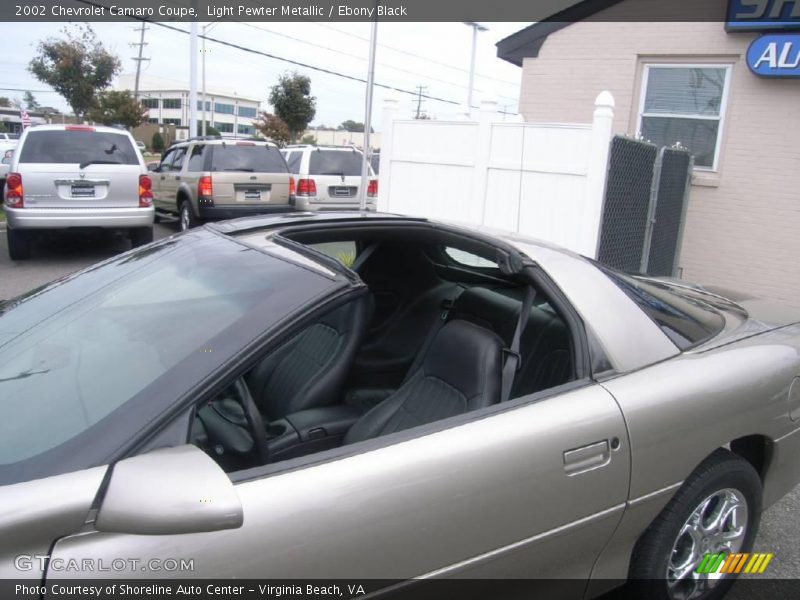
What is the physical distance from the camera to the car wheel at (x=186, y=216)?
11398 mm

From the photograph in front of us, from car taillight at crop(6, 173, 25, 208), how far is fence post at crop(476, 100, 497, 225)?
552 centimetres

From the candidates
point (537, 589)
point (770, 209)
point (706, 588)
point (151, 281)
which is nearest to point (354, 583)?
point (537, 589)

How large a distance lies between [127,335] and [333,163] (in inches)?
427

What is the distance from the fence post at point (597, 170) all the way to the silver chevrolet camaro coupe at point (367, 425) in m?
3.00

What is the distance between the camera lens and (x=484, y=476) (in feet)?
6.21

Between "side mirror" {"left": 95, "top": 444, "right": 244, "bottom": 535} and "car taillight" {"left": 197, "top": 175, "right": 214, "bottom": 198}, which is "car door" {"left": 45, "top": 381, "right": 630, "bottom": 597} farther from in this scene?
"car taillight" {"left": 197, "top": 175, "right": 214, "bottom": 198}

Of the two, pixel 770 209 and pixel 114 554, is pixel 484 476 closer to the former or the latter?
pixel 114 554

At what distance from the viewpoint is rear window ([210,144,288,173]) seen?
36.5ft

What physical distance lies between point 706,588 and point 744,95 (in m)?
6.85

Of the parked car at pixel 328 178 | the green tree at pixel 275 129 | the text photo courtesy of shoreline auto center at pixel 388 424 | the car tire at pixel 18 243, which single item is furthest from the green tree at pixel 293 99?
the text photo courtesy of shoreline auto center at pixel 388 424

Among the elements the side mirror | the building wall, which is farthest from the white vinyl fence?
the side mirror

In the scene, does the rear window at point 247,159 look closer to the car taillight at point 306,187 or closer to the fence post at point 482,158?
the car taillight at point 306,187

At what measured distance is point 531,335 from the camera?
2920 millimetres

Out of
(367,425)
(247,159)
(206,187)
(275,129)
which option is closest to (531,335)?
(367,425)
